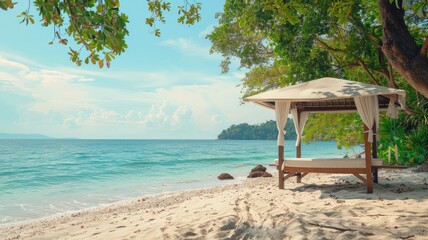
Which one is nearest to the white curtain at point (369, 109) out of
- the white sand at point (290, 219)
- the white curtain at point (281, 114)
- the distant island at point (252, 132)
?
the white sand at point (290, 219)

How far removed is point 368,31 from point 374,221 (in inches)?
270

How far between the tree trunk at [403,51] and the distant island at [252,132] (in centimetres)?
10117

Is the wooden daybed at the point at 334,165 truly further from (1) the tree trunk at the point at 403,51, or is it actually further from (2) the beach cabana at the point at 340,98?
(1) the tree trunk at the point at 403,51

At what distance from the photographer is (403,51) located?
4.36 m

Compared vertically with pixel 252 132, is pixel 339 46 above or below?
above

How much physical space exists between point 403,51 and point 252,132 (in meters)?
114

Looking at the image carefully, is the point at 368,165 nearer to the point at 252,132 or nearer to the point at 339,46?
the point at 339,46

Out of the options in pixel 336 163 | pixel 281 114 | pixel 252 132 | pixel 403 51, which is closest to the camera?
pixel 403 51

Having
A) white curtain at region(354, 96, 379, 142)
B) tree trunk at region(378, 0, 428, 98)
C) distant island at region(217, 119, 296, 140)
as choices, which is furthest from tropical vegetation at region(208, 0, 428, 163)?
distant island at region(217, 119, 296, 140)

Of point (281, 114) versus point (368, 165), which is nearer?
point (368, 165)

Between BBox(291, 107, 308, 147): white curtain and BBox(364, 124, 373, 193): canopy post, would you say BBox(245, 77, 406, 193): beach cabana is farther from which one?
BBox(291, 107, 308, 147): white curtain

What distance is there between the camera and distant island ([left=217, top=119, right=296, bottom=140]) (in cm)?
11128

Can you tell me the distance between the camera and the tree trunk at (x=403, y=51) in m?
4.25

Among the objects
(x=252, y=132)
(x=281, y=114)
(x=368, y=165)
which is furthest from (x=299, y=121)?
(x=252, y=132)
